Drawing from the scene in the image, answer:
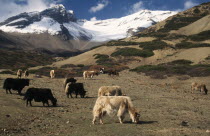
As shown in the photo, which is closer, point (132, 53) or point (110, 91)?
point (110, 91)

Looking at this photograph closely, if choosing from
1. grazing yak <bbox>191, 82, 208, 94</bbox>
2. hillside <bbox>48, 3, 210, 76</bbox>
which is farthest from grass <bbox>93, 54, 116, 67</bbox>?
grazing yak <bbox>191, 82, 208, 94</bbox>

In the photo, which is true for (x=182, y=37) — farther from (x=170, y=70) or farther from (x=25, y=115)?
(x=25, y=115)

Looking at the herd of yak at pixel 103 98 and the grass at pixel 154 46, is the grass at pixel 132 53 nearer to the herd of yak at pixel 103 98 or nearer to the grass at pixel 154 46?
the grass at pixel 154 46

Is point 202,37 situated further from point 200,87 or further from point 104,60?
point 200,87

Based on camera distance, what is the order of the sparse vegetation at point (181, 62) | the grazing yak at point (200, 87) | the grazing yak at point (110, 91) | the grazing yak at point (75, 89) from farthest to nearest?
the sparse vegetation at point (181, 62), the grazing yak at point (200, 87), the grazing yak at point (75, 89), the grazing yak at point (110, 91)

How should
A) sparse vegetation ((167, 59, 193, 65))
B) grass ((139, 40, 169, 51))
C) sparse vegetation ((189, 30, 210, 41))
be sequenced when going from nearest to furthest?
sparse vegetation ((167, 59, 193, 65)) → grass ((139, 40, 169, 51)) → sparse vegetation ((189, 30, 210, 41))

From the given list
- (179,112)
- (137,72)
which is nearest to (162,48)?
(137,72)

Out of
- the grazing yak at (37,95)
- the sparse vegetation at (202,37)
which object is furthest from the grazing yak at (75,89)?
the sparse vegetation at (202,37)

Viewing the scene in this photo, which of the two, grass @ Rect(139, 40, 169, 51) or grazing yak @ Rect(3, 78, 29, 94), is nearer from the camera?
grazing yak @ Rect(3, 78, 29, 94)

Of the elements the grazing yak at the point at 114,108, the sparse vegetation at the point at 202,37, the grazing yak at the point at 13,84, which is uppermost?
the sparse vegetation at the point at 202,37

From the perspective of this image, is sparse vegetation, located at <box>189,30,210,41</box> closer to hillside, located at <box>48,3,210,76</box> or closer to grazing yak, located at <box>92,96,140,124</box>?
hillside, located at <box>48,3,210,76</box>

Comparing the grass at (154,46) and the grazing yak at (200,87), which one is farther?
the grass at (154,46)

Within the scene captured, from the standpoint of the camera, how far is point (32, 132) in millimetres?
11586

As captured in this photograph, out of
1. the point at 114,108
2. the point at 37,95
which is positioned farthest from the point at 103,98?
the point at 37,95
